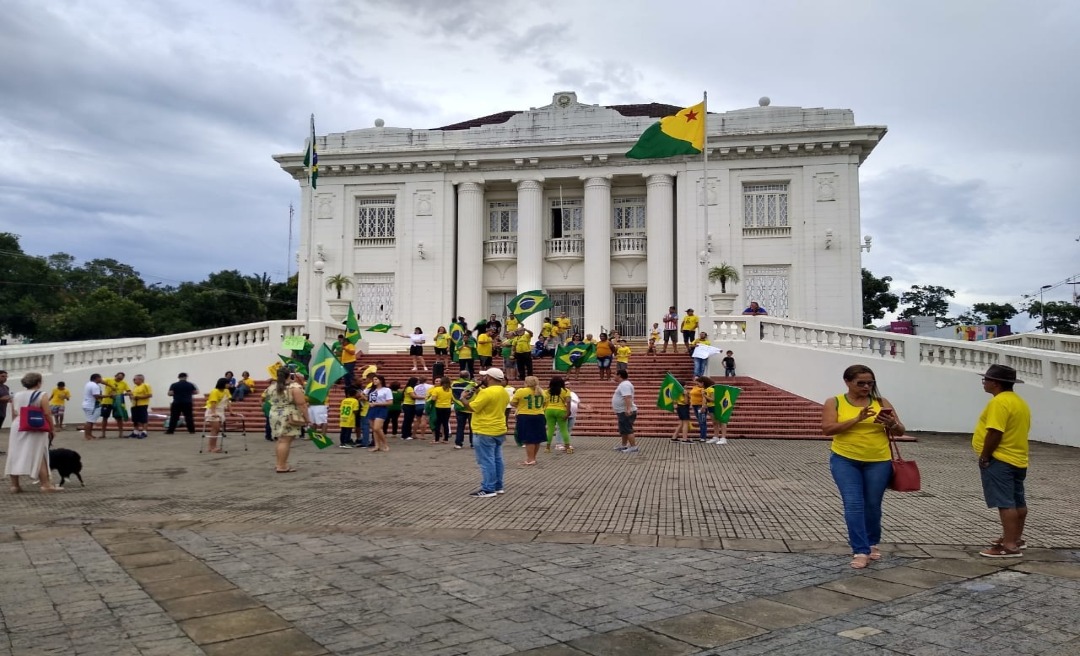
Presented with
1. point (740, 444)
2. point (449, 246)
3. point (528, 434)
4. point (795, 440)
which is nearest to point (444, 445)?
point (528, 434)

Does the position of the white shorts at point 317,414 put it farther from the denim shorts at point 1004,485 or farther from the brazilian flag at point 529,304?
the denim shorts at point 1004,485

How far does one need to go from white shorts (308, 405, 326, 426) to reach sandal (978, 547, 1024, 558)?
11886 millimetres

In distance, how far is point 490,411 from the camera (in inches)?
352

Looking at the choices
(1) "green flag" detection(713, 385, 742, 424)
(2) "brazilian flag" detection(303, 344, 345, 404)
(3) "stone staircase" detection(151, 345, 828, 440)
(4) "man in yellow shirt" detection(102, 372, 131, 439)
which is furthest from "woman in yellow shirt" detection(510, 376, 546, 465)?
(4) "man in yellow shirt" detection(102, 372, 131, 439)

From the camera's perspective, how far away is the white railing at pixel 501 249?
30.3 m

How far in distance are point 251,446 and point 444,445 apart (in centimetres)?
377

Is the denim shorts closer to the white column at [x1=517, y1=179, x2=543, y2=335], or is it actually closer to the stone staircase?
the stone staircase

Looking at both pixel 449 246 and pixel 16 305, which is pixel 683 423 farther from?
pixel 16 305

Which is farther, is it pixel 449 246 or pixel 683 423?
pixel 449 246

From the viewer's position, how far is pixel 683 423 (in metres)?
14.7

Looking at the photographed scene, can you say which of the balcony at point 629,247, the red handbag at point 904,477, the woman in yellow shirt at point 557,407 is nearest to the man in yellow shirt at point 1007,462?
the red handbag at point 904,477

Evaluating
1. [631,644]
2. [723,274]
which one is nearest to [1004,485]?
[631,644]

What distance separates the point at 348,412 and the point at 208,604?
9.41 metres

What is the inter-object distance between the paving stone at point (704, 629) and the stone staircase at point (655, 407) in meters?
10.1
